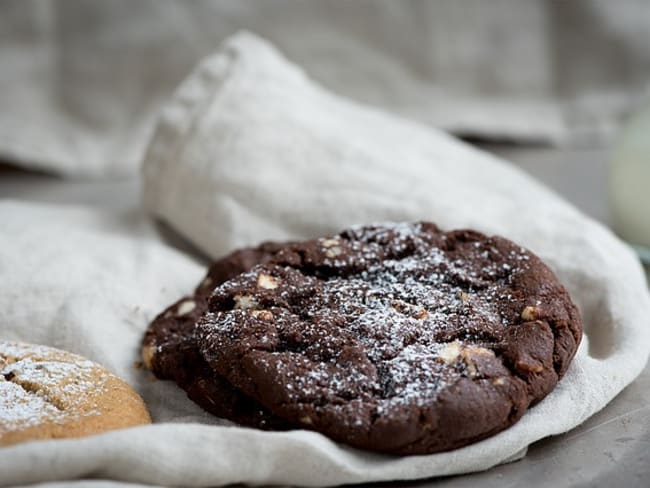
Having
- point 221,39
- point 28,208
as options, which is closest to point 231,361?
point 28,208

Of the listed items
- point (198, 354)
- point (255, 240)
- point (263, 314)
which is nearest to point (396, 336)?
point (263, 314)

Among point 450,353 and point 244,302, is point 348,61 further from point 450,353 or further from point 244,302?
point 450,353

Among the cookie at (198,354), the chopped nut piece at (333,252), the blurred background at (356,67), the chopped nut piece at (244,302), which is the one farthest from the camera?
the blurred background at (356,67)

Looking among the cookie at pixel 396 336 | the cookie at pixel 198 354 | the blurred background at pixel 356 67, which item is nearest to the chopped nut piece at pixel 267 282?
the cookie at pixel 396 336

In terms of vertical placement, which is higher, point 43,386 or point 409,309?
point 409,309

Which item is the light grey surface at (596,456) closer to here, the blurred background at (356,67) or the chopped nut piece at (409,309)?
the chopped nut piece at (409,309)
